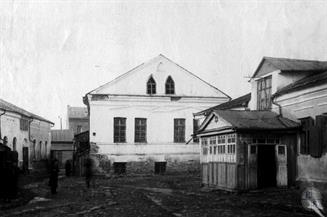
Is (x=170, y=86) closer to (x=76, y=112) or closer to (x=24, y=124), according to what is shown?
(x=24, y=124)

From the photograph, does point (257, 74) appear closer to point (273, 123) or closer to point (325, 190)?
point (273, 123)

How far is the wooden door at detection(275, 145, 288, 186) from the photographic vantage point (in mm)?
16562

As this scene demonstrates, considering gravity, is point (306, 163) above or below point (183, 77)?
below

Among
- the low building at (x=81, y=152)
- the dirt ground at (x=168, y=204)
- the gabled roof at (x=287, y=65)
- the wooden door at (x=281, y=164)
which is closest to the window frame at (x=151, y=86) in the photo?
the low building at (x=81, y=152)

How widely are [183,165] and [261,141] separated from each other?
14171mm

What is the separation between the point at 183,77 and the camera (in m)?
30.5

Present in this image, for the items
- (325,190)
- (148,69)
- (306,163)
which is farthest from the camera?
(148,69)

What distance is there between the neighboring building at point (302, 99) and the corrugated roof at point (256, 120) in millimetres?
364

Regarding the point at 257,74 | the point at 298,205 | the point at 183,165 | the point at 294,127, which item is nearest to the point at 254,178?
the point at 294,127

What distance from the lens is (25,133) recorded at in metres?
35.7

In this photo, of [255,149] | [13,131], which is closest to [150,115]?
[13,131]

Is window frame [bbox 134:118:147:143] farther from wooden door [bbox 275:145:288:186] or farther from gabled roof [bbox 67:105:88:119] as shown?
gabled roof [bbox 67:105:88:119]

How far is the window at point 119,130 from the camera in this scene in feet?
95.8

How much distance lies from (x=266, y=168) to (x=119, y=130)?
13957 mm
